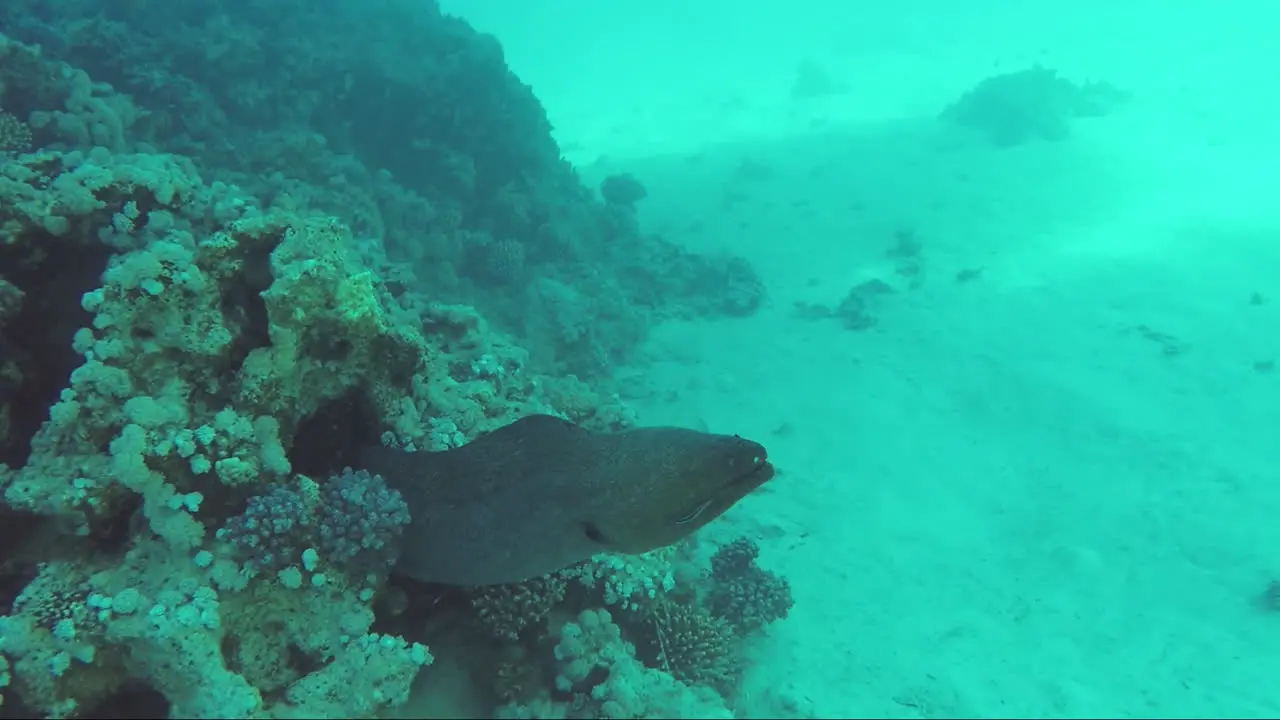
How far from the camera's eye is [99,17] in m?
12.9

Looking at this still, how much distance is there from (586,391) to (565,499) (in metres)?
4.37

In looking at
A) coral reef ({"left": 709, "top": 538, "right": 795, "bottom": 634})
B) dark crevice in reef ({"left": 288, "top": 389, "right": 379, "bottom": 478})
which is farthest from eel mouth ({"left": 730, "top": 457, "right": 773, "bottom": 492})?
coral reef ({"left": 709, "top": 538, "right": 795, "bottom": 634})

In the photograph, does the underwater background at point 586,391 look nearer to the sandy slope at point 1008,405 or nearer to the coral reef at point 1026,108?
the sandy slope at point 1008,405

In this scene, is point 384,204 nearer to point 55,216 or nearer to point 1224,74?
point 55,216

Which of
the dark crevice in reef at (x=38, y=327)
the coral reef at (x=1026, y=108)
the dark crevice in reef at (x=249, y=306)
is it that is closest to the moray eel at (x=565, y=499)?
the dark crevice in reef at (x=249, y=306)

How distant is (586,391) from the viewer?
782 cm

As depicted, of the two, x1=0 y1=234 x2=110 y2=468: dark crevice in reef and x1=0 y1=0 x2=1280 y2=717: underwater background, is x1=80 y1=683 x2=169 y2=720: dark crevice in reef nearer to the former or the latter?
x1=0 y1=0 x2=1280 y2=717: underwater background

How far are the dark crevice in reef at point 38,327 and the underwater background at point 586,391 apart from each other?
0.02m

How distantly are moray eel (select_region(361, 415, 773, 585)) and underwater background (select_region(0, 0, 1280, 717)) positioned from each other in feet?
0.09

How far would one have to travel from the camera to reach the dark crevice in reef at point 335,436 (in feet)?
12.8

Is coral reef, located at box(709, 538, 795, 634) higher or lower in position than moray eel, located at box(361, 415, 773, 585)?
lower

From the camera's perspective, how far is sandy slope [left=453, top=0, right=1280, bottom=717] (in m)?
6.30

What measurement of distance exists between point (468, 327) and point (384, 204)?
25.9ft

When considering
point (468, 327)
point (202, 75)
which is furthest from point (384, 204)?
point (468, 327)
